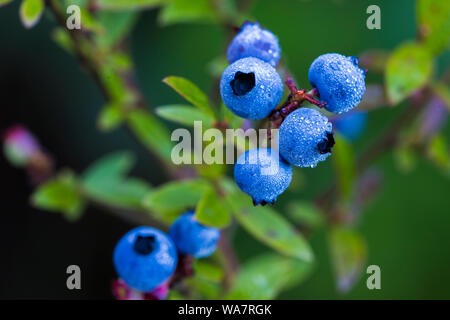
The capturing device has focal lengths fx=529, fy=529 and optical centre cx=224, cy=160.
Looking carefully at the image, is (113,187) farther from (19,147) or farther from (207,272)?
(207,272)

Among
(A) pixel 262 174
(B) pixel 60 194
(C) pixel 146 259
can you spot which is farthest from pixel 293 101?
(B) pixel 60 194

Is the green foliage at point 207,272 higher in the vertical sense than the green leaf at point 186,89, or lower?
lower

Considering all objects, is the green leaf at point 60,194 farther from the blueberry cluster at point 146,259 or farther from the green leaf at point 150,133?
the blueberry cluster at point 146,259

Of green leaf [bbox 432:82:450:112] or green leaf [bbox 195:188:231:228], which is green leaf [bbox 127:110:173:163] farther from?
green leaf [bbox 432:82:450:112]

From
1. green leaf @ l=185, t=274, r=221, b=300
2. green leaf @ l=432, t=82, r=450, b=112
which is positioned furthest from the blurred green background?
green leaf @ l=185, t=274, r=221, b=300

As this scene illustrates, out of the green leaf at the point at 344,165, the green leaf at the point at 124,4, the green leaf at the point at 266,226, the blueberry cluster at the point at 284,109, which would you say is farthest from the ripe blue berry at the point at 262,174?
the green leaf at the point at 124,4

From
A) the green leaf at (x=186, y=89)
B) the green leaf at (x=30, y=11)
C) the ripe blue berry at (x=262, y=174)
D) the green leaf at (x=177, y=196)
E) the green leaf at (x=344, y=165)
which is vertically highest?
the green leaf at (x=30, y=11)
